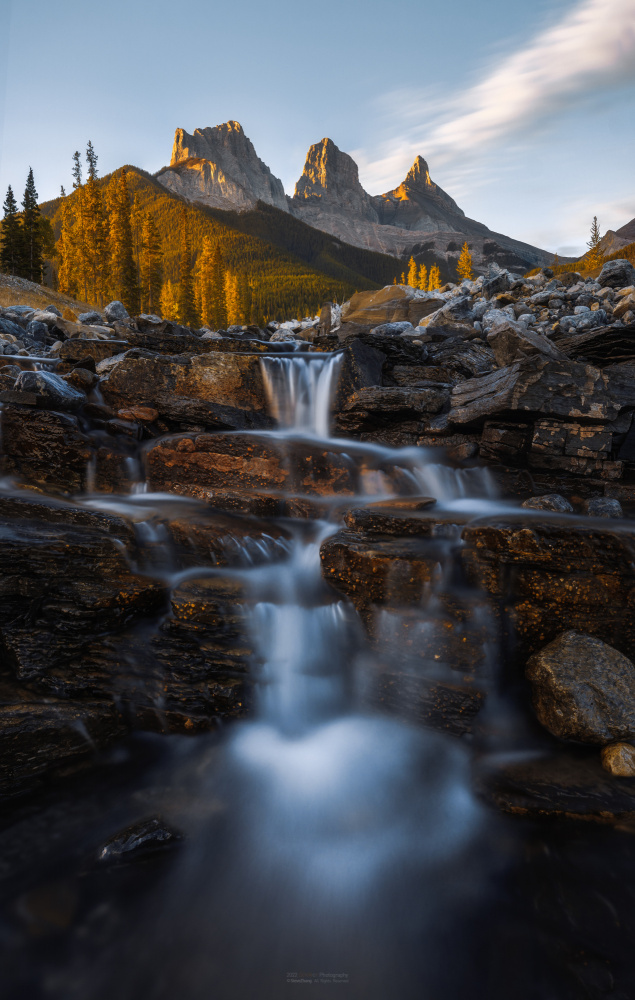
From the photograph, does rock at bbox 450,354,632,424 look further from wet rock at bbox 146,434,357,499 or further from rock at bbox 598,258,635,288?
rock at bbox 598,258,635,288

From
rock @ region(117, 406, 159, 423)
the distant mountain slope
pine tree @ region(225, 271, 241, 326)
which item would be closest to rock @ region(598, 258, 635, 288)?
rock @ region(117, 406, 159, 423)

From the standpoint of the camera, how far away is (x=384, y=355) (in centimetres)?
1269

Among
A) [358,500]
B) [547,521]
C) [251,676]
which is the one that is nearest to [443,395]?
[358,500]

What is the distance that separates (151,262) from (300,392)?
58.9m

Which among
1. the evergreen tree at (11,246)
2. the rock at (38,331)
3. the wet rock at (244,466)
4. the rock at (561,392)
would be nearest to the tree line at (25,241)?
the evergreen tree at (11,246)

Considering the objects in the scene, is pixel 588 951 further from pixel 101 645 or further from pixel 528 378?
pixel 528 378

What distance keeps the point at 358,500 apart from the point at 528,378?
379 cm

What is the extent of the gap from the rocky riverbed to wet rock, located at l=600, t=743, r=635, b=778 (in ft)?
0.07

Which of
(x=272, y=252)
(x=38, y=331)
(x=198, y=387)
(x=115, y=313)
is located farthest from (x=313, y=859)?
(x=272, y=252)

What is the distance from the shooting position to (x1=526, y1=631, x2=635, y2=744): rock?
4648 millimetres

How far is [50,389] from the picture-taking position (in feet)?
30.3

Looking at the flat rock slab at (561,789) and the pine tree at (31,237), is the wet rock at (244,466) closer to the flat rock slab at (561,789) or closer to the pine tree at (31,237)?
the flat rock slab at (561,789)

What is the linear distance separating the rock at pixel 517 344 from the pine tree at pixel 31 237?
6218cm

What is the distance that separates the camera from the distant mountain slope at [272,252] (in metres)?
123
